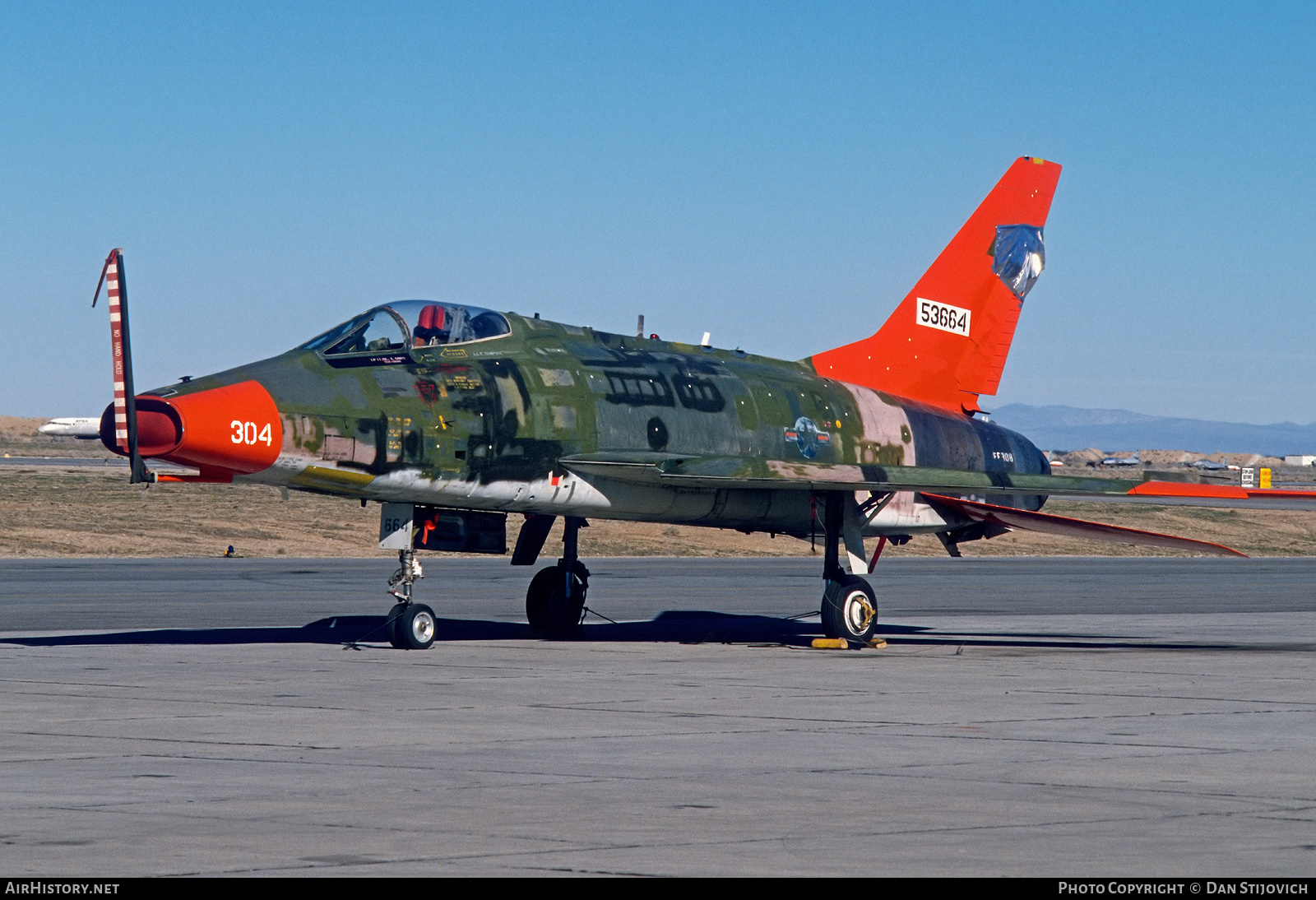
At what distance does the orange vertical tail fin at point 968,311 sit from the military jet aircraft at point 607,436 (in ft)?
0.13

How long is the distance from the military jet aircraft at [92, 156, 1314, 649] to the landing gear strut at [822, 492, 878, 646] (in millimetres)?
28

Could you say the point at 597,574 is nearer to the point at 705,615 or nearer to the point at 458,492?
the point at 705,615

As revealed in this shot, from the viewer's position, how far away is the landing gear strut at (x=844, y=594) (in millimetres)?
19625

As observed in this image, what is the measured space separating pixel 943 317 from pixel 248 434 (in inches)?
478

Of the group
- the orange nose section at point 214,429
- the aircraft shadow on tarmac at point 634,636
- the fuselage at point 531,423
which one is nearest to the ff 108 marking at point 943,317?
the fuselage at point 531,423

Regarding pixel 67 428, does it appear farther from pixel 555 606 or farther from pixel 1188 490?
pixel 1188 490

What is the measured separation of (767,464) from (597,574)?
16.7 meters

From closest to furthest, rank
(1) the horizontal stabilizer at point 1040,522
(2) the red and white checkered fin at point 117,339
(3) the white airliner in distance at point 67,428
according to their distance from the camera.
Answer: (2) the red and white checkered fin at point 117,339
(1) the horizontal stabilizer at point 1040,522
(3) the white airliner in distance at point 67,428

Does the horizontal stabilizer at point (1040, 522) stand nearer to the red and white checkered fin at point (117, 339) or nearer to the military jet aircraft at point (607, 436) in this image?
the military jet aircraft at point (607, 436)

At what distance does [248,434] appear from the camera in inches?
622

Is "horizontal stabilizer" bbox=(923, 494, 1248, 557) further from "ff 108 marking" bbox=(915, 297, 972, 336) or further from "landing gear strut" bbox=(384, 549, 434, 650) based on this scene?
"landing gear strut" bbox=(384, 549, 434, 650)

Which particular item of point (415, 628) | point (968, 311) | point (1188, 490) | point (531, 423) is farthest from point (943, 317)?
point (415, 628)

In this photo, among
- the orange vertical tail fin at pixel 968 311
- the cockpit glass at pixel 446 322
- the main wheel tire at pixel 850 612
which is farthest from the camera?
the orange vertical tail fin at pixel 968 311
